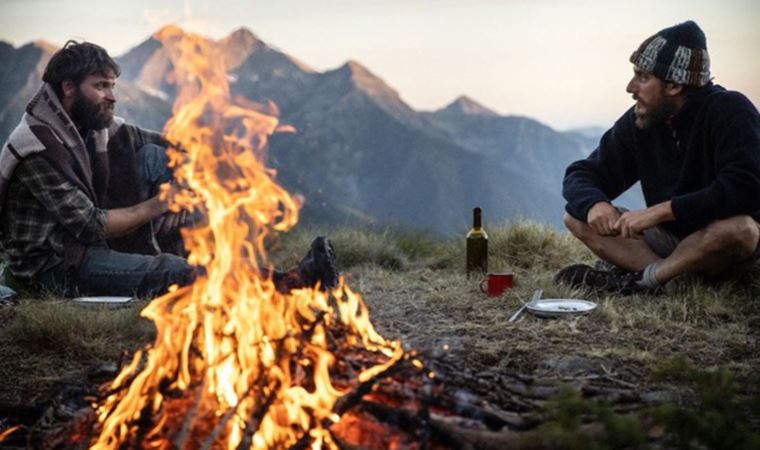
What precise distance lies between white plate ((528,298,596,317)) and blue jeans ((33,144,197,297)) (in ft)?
7.83

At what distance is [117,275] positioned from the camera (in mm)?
5719

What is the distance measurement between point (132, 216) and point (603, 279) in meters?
3.45

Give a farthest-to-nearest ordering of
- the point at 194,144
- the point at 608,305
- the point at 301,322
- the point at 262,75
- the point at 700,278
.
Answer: the point at 262,75
the point at 700,278
the point at 608,305
the point at 194,144
the point at 301,322

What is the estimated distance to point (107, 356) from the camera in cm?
438

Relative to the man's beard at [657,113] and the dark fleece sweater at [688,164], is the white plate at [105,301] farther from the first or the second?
the man's beard at [657,113]

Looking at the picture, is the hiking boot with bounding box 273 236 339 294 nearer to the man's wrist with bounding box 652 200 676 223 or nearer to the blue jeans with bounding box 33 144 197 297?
the blue jeans with bounding box 33 144 197 297

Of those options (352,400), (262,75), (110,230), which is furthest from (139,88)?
(352,400)

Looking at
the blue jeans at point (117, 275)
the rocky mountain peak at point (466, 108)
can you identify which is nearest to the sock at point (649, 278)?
the blue jeans at point (117, 275)

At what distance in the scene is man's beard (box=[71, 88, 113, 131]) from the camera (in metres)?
5.79

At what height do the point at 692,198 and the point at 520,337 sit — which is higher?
the point at 692,198

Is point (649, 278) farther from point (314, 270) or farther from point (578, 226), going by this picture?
point (314, 270)

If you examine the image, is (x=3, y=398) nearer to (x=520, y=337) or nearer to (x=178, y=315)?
(x=178, y=315)

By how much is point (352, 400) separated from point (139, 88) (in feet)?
190

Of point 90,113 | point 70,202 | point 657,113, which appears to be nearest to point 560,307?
point 657,113
